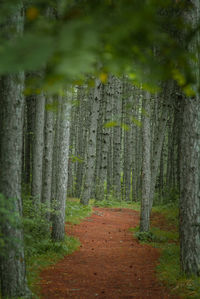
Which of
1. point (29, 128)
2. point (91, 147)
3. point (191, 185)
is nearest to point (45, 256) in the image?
point (191, 185)

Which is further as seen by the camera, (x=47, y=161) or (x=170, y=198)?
(x=170, y=198)

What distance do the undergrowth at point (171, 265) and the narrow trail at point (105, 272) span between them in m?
0.18

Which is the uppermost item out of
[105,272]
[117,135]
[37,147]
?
[117,135]

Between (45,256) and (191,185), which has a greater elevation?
(191,185)

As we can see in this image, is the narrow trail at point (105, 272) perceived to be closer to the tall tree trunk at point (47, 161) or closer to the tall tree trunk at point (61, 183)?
the tall tree trunk at point (61, 183)

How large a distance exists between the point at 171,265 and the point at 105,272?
148cm

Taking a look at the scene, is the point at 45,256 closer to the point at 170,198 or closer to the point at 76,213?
the point at 76,213

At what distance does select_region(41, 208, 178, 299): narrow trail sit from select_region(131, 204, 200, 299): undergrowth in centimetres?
18

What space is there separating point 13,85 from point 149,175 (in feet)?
21.7

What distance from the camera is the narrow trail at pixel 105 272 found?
16.8ft

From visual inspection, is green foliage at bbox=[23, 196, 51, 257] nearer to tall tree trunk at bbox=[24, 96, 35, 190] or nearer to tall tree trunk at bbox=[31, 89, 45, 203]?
tall tree trunk at bbox=[31, 89, 45, 203]

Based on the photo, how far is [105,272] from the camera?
20.5 ft

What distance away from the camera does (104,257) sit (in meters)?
7.41

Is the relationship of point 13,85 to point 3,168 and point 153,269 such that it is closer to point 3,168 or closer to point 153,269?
point 3,168
